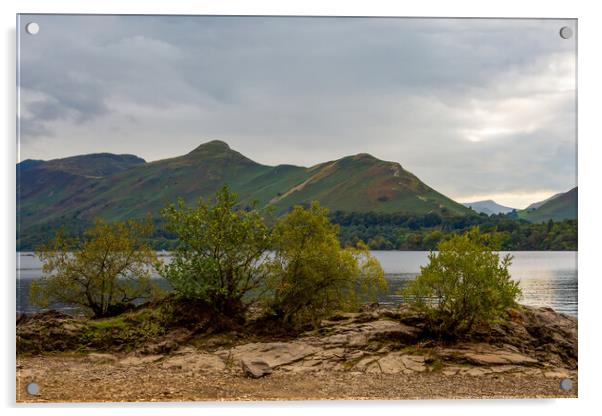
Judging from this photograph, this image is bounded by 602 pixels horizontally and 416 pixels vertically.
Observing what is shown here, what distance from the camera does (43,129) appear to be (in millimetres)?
10578

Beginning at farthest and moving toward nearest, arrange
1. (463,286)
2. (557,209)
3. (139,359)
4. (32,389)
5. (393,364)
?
(463,286)
(139,359)
(557,209)
(393,364)
(32,389)

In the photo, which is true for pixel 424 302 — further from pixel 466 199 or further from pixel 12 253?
pixel 12 253

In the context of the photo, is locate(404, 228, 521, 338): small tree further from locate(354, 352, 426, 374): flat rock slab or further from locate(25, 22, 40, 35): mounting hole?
locate(25, 22, 40, 35): mounting hole

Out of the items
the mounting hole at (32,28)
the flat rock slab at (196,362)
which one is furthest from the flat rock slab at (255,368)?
the mounting hole at (32,28)

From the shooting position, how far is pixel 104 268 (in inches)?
514

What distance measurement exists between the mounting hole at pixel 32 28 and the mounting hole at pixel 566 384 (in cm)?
1070

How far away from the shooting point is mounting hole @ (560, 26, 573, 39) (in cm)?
1051

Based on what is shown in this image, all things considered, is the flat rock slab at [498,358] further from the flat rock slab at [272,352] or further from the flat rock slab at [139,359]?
the flat rock slab at [139,359]

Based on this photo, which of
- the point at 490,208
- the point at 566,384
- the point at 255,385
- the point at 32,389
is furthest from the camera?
the point at 490,208

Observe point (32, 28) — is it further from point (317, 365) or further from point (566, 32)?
point (566, 32)

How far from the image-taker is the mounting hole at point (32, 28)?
1010 cm

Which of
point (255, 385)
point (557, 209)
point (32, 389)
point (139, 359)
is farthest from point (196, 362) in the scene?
point (557, 209)

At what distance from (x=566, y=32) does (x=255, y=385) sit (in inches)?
319

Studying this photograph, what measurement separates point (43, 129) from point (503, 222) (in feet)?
29.1
